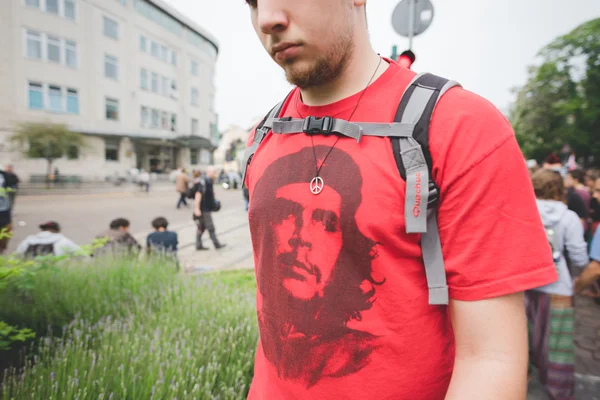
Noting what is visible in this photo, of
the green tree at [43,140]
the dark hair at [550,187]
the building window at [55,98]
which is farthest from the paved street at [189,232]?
the building window at [55,98]

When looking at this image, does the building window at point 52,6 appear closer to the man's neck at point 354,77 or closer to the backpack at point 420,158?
the man's neck at point 354,77

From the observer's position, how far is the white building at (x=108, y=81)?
25.1 m

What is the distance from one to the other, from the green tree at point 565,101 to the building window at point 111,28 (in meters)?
30.4

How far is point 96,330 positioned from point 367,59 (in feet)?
8.97

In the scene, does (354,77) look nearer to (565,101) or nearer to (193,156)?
(565,101)

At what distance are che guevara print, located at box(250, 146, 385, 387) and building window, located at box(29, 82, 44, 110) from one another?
3189 cm

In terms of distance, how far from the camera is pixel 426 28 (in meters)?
3.59

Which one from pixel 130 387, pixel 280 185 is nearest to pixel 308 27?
pixel 280 185

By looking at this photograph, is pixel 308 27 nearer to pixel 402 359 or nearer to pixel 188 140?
pixel 402 359

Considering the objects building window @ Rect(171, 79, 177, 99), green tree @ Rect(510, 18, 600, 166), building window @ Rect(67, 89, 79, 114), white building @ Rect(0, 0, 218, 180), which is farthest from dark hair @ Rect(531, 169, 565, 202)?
building window @ Rect(171, 79, 177, 99)

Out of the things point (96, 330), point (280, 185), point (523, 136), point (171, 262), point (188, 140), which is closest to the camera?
point (280, 185)

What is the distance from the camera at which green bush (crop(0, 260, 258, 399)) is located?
6.52 ft

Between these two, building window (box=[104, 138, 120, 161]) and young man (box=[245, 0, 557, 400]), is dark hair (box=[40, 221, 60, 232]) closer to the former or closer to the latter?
young man (box=[245, 0, 557, 400])

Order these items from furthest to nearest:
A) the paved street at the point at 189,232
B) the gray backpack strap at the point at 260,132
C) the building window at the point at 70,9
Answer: the building window at the point at 70,9
the paved street at the point at 189,232
the gray backpack strap at the point at 260,132
